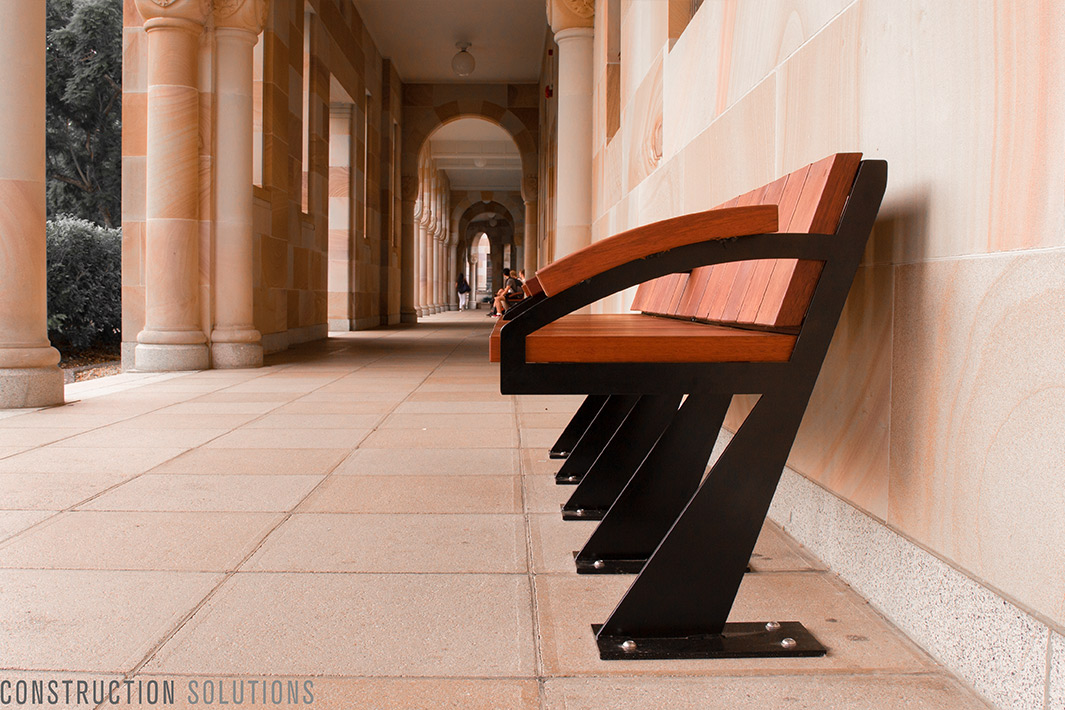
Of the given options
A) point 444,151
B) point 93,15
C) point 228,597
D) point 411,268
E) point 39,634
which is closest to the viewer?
point 39,634

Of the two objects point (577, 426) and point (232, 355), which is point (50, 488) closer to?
point (577, 426)

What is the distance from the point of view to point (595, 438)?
10.0 ft

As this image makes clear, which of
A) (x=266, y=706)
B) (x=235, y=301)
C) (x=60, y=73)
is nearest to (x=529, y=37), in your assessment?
(x=235, y=301)

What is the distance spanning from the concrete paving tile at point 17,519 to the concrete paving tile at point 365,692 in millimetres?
1187

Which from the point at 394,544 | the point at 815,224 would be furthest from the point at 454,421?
the point at 815,224

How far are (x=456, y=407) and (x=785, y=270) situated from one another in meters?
3.50

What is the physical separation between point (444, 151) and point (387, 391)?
24.0 meters

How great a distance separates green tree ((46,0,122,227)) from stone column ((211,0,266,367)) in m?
21.0

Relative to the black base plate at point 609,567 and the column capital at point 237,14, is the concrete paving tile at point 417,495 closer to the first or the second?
the black base plate at point 609,567

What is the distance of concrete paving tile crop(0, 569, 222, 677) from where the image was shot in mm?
1559

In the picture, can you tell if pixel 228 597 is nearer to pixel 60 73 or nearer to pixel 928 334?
pixel 928 334

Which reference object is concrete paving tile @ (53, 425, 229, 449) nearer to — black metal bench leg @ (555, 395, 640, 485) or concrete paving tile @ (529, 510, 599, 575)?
black metal bench leg @ (555, 395, 640, 485)

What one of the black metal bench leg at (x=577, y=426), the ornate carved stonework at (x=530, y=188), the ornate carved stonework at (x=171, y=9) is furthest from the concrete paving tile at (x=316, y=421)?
the ornate carved stonework at (x=530, y=188)

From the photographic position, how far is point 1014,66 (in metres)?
1.38
